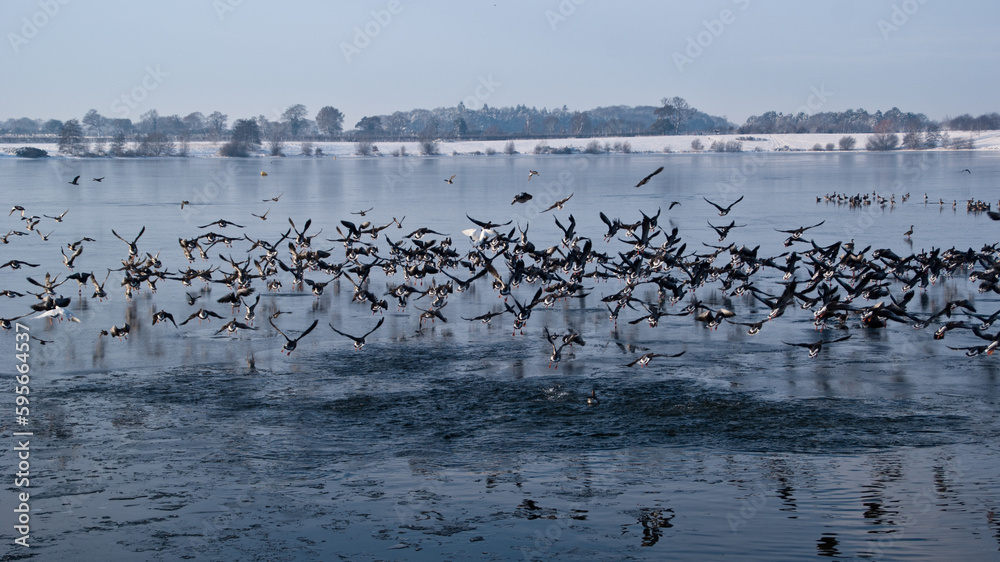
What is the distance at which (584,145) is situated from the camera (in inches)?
6949

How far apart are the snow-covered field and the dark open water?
14535cm

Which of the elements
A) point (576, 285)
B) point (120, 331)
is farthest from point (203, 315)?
point (576, 285)

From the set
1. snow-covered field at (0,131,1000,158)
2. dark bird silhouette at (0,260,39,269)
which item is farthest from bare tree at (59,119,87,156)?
dark bird silhouette at (0,260,39,269)

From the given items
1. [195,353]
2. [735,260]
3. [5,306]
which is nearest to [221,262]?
[5,306]

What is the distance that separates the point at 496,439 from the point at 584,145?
168887 mm

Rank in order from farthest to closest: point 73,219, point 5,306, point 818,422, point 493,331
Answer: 1. point 73,219
2. point 5,306
3. point 493,331
4. point 818,422

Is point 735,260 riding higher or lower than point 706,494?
higher

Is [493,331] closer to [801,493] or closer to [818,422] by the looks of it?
[818,422]

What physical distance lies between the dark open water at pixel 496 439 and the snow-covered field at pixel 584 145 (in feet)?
477

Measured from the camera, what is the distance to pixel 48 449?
33.4 ft

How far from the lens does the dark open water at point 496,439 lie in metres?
8.23

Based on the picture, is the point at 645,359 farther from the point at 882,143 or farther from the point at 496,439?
the point at 882,143

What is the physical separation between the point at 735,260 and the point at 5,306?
15419 millimetres

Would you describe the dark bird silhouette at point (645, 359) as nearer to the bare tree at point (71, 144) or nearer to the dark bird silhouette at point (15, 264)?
the dark bird silhouette at point (15, 264)
